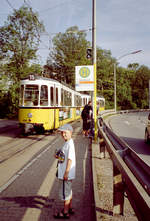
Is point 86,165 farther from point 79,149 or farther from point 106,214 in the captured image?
point 106,214

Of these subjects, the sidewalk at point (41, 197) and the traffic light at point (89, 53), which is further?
the traffic light at point (89, 53)

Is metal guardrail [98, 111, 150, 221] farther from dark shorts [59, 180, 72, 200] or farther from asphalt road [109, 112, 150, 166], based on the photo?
asphalt road [109, 112, 150, 166]

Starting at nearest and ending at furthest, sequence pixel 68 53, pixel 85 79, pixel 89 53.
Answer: pixel 85 79, pixel 89 53, pixel 68 53

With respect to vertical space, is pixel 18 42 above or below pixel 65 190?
above

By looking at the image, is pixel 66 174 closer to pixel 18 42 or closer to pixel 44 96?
pixel 44 96

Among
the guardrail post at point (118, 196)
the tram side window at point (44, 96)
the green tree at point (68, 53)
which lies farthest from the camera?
the green tree at point (68, 53)

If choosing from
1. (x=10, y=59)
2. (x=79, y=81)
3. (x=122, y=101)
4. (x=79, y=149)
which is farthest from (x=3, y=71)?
(x=122, y=101)

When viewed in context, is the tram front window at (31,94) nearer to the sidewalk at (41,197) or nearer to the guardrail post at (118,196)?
the sidewalk at (41,197)

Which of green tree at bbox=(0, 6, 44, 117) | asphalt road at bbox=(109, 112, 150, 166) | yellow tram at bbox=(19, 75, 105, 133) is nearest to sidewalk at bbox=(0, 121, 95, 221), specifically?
asphalt road at bbox=(109, 112, 150, 166)

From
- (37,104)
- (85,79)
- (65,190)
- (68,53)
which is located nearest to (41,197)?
(65,190)

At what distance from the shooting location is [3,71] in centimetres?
3381

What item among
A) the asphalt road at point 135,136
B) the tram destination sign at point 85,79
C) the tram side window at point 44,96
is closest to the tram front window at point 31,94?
the tram side window at point 44,96

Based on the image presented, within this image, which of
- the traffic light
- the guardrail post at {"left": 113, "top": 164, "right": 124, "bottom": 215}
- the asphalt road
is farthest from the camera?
the traffic light

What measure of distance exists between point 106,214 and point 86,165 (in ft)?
11.6
